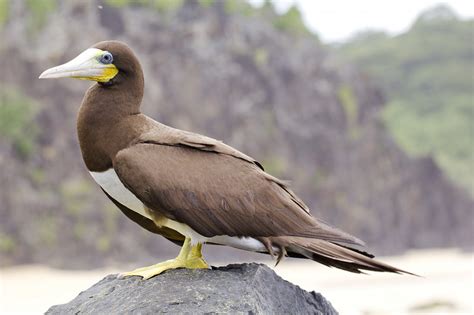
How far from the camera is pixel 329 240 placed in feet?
19.1

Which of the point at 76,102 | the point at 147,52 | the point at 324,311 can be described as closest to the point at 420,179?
the point at 147,52

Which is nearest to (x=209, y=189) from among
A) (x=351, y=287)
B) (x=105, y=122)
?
(x=105, y=122)

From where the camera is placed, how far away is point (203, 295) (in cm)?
568

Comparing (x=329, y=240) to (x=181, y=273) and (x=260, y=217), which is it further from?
(x=181, y=273)

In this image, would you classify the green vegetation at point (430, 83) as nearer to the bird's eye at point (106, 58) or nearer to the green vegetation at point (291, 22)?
the green vegetation at point (291, 22)

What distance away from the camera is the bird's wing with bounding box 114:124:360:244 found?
18.2 feet

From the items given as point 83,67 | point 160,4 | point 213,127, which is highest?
point 160,4

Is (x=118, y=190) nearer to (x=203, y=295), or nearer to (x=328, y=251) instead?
(x=203, y=295)

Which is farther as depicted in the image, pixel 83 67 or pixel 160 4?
pixel 160 4

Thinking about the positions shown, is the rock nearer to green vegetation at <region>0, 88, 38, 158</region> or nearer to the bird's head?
the bird's head

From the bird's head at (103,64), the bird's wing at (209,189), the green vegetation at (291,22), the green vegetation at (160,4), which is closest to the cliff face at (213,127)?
the green vegetation at (160,4)

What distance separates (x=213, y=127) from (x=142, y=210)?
23.8 metres

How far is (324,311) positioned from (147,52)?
24126 mm

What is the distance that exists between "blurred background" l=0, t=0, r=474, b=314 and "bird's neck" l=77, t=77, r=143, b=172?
15.2 metres
